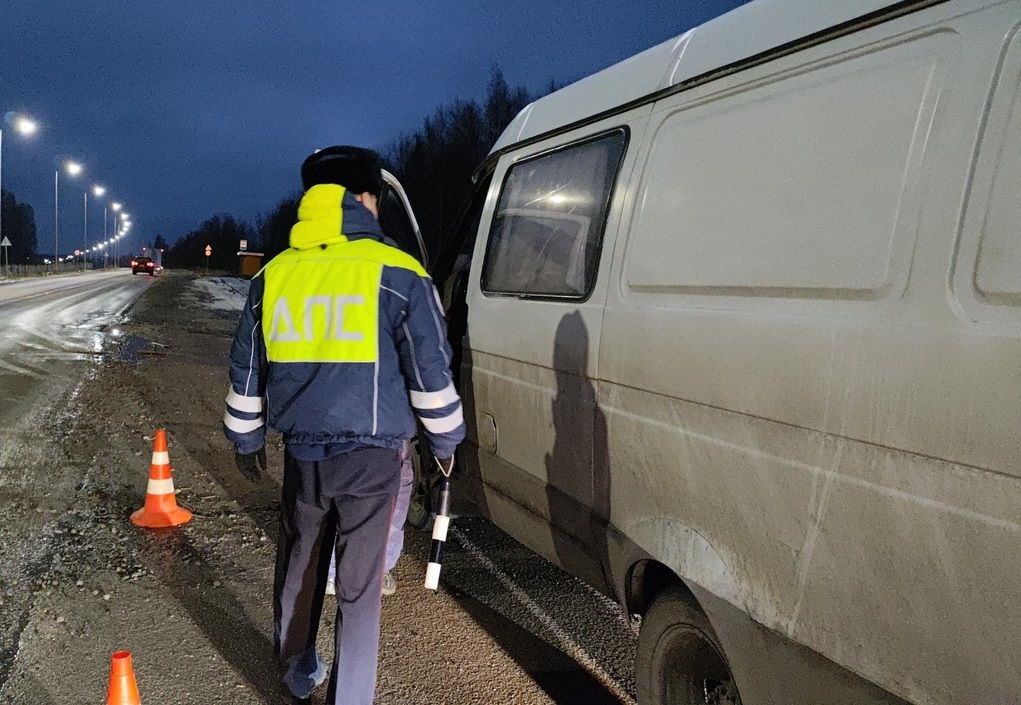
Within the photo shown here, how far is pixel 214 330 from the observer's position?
17625mm

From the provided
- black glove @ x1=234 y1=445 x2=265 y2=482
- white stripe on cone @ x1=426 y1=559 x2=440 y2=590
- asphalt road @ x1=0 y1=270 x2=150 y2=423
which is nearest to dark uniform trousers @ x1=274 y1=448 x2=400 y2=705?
black glove @ x1=234 y1=445 x2=265 y2=482

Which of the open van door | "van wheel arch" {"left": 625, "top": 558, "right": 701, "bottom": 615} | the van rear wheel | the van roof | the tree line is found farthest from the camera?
the tree line

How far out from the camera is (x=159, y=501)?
16.4 ft

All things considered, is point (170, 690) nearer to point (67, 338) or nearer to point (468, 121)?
point (67, 338)

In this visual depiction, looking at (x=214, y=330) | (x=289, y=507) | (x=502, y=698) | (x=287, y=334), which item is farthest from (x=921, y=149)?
(x=214, y=330)

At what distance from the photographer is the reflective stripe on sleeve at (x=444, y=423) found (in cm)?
283

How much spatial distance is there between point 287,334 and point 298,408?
248 millimetres

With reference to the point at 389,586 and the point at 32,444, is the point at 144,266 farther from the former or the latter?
the point at 389,586

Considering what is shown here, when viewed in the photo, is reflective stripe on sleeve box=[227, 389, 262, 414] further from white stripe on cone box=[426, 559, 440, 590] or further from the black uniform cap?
white stripe on cone box=[426, 559, 440, 590]

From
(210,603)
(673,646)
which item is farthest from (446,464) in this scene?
(210,603)

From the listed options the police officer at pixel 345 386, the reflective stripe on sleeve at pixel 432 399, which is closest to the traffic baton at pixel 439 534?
the police officer at pixel 345 386

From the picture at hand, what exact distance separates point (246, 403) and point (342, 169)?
90cm

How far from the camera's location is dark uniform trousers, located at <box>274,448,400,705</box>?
2725mm

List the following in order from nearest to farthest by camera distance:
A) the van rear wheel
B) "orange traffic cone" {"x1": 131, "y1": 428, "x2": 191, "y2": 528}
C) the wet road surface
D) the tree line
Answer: the van rear wheel < the wet road surface < "orange traffic cone" {"x1": 131, "y1": 428, "x2": 191, "y2": 528} < the tree line
